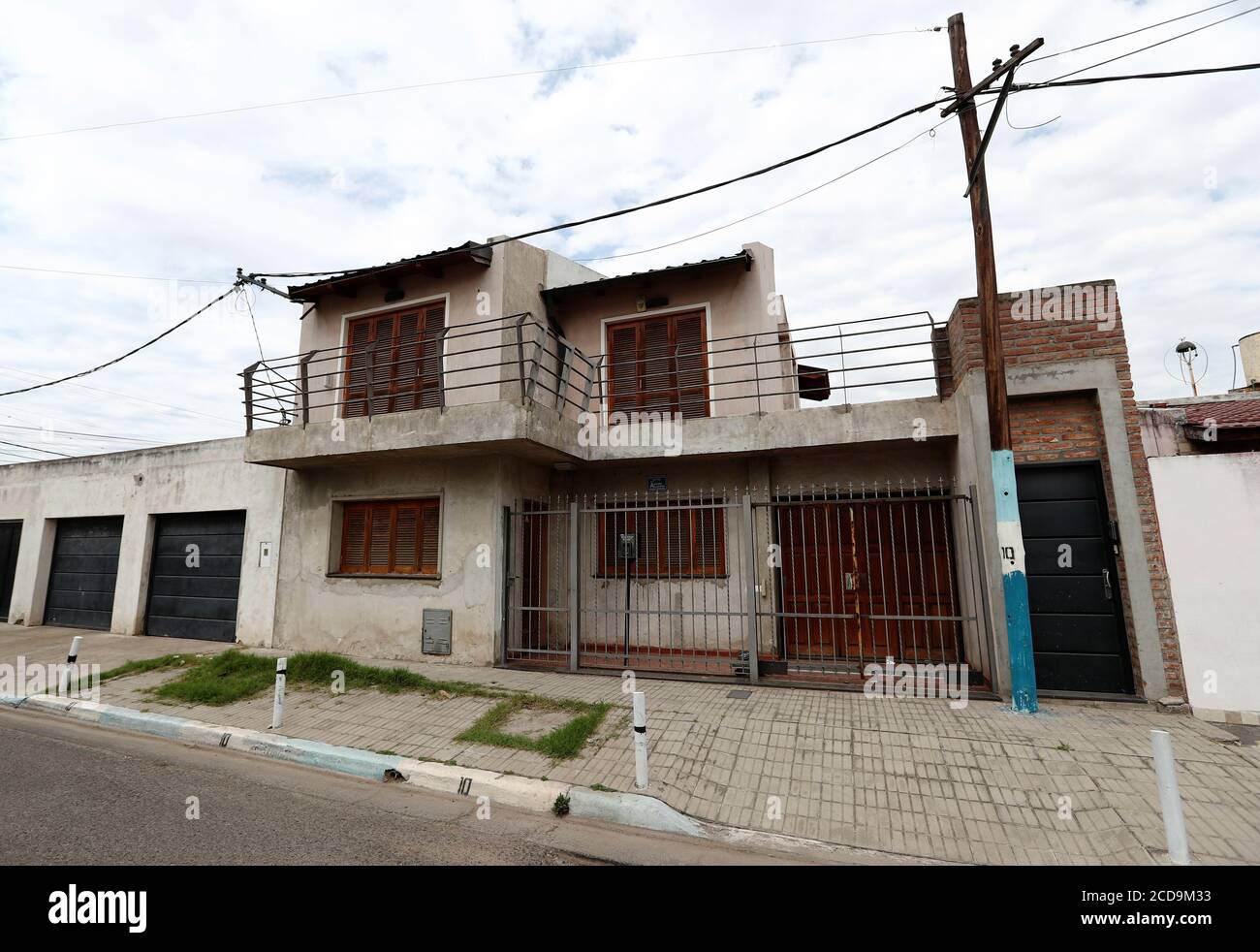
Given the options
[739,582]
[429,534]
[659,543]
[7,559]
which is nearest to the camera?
[739,582]

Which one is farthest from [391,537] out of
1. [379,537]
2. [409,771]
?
[409,771]

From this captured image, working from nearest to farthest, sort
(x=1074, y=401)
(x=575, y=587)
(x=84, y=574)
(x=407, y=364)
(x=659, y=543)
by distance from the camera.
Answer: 1. (x=1074, y=401)
2. (x=575, y=587)
3. (x=659, y=543)
4. (x=407, y=364)
5. (x=84, y=574)

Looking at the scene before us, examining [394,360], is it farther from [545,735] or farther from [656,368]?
[545,735]

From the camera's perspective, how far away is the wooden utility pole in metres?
5.62

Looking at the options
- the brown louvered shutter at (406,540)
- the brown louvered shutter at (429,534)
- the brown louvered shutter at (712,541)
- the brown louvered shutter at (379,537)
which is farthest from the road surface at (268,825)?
the brown louvered shutter at (712,541)

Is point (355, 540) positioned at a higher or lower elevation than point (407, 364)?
lower

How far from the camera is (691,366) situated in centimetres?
973

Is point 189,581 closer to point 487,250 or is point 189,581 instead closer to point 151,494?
point 151,494

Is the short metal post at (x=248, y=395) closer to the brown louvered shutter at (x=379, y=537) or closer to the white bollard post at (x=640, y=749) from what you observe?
the brown louvered shutter at (x=379, y=537)

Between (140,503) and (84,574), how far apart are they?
2650 millimetres

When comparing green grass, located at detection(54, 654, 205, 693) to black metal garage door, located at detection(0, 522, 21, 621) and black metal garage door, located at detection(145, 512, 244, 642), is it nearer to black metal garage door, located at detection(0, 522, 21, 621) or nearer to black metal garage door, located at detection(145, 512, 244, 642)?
black metal garage door, located at detection(145, 512, 244, 642)

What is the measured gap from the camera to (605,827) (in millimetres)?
3998

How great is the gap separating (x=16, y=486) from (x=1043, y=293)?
2148cm
